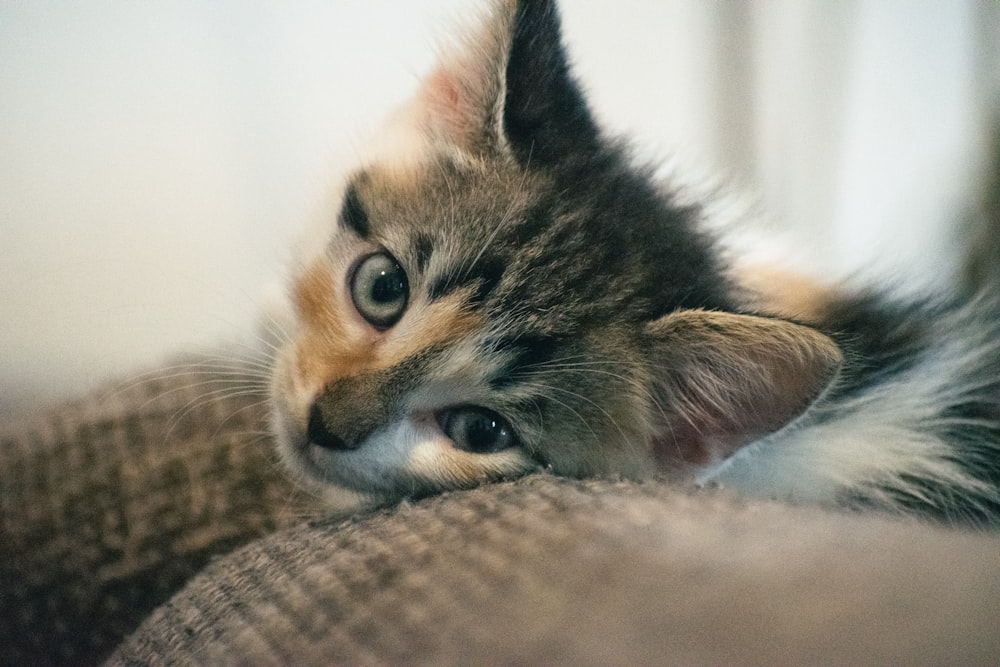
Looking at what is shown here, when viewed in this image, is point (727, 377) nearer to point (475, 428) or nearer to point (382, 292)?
point (475, 428)

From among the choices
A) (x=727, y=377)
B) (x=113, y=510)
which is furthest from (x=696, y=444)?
(x=113, y=510)

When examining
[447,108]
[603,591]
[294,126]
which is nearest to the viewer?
[603,591]

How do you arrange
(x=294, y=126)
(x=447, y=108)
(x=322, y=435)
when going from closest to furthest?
(x=322, y=435) → (x=447, y=108) → (x=294, y=126)

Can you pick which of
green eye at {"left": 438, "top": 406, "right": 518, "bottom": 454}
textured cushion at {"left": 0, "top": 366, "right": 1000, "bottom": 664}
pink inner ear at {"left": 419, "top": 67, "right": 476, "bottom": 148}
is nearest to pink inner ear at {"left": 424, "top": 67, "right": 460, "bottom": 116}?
pink inner ear at {"left": 419, "top": 67, "right": 476, "bottom": 148}

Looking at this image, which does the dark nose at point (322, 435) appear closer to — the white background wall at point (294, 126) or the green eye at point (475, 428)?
the green eye at point (475, 428)

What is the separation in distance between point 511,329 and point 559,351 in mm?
54

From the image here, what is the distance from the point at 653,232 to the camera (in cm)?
75

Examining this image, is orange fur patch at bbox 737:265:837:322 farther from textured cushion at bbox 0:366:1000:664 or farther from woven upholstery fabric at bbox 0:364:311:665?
woven upholstery fabric at bbox 0:364:311:665

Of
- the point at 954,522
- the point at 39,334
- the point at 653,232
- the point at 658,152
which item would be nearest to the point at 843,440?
the point at 954,522

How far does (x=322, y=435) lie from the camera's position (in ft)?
2.10

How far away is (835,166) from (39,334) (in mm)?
1103

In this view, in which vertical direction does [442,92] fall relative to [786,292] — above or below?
above

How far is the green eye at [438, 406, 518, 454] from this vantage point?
675 millimetres

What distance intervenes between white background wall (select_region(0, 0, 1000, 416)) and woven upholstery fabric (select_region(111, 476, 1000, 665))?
46 cm
